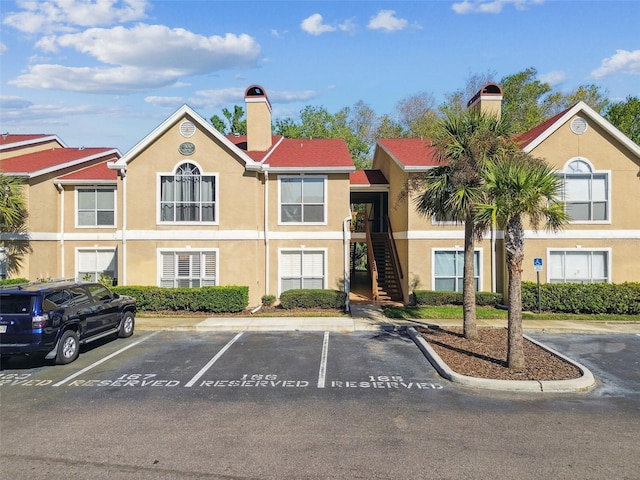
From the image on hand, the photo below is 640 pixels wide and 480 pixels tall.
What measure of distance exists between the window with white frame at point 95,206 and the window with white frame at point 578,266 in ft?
62.0

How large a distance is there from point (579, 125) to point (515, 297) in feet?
37.8

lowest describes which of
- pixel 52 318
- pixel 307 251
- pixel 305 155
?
pixel 52 318

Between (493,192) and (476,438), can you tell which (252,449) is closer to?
(476,438)

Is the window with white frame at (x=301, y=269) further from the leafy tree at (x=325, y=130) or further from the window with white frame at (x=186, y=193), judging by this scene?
the leafy tree at (x=325, y=130)

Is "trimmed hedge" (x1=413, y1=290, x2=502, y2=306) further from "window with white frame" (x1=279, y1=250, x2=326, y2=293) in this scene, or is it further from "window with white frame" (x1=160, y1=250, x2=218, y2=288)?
"window with white frame" (x1=160, y1=250, x2=218, y2=288)

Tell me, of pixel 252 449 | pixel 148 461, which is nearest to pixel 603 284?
pixel 252 449

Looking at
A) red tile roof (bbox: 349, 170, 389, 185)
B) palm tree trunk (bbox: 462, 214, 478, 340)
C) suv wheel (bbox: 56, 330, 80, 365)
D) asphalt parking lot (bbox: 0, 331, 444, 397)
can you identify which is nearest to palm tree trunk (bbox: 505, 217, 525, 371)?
asphalt parking lot (bbox: 0, 331, 444, 397)

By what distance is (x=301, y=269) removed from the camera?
19.4 metres

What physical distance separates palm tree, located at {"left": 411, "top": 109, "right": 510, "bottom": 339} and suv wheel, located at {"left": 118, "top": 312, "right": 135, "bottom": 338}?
9229 millimetres

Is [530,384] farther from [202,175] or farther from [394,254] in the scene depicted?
[202,175]

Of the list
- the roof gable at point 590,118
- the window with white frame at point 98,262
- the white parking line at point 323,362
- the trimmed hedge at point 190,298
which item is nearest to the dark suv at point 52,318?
the trimmed hedge at point 190,298

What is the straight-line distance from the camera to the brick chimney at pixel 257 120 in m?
21.2

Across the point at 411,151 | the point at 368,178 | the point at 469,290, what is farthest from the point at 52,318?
the point at 368,178

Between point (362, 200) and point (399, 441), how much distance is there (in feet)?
72.0
